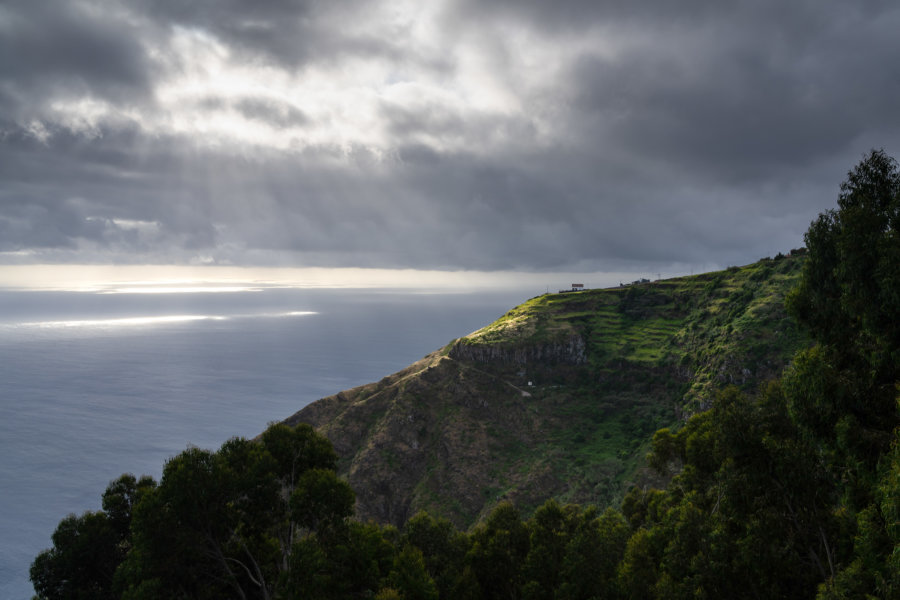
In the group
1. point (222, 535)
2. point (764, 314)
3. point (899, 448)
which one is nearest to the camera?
point (899, 448)

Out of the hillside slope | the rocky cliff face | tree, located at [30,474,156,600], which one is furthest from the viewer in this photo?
the rocky cliff face

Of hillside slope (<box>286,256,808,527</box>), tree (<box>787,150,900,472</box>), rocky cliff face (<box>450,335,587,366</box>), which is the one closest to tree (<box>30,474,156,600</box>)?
tree (<box>787,150,900,472</box>)

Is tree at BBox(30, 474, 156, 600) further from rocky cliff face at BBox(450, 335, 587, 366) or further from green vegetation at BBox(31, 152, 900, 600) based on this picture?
rocky cliff face at BBox(450, 335, 587, 366)

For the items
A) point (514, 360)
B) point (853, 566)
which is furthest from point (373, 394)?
point (853, 566)

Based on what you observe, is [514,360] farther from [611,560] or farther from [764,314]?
[611,560]

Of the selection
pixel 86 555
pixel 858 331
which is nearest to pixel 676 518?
pixel 858 331

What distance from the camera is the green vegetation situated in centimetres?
1953

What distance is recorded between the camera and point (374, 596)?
2977 centimetres

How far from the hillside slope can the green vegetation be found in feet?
229

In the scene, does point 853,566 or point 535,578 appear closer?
point 853,566

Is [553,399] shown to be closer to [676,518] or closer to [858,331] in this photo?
[676,518]

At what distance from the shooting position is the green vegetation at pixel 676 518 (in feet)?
64.1

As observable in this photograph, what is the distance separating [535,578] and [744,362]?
9902cm

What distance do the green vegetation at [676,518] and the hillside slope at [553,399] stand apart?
69.8m
